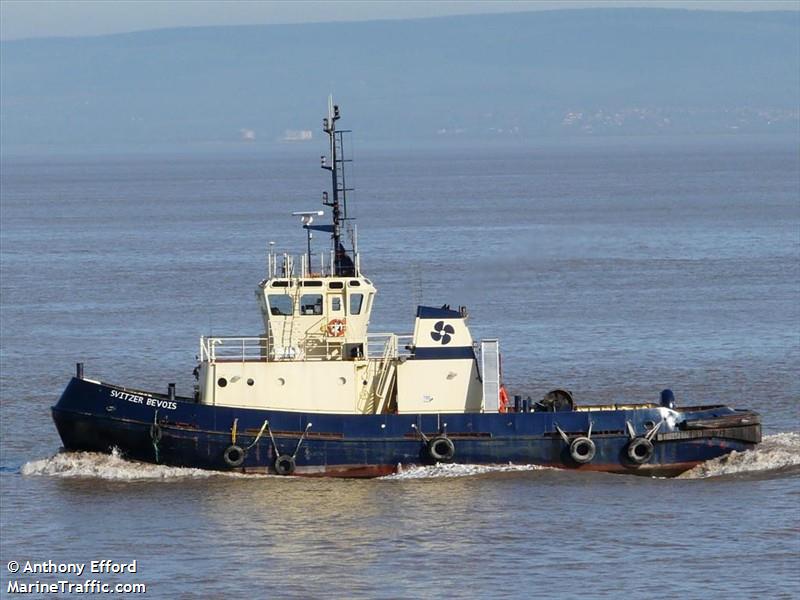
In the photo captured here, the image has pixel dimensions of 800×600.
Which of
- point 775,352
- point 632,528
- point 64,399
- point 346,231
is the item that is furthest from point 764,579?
point 775,352

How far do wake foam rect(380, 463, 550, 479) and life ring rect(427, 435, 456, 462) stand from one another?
170 mm

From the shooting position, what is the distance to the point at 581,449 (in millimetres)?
35531

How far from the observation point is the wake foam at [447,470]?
35312 millimetres

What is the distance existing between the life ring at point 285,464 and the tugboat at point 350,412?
1.1 inches

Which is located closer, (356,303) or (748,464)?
(748,464)

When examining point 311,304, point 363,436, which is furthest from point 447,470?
point 311,304

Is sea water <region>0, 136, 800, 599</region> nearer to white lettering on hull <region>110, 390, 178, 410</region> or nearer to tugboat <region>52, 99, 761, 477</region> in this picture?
tugboat <region>52, 99, 761, 477</region>

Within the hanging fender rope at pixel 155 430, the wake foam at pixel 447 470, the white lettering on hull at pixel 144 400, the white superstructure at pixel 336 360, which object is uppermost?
the white superstructure at pixel 336 360

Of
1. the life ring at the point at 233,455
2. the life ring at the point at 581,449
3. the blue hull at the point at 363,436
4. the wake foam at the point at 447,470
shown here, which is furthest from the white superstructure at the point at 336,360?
the life ring at the point at 581,449

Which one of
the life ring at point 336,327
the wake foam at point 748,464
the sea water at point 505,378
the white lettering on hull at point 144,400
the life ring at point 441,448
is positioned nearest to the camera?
the sea water at point 505,378

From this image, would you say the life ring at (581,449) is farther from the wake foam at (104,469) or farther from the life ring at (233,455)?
the wake foam at (104,469)

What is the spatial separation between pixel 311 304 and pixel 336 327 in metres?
0.67

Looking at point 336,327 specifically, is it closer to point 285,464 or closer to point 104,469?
point 285,464

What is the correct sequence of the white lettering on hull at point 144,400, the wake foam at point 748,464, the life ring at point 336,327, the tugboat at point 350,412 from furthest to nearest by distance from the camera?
1. the life ring at point 336,327
2. the wake foam at point 748,464
3. the white lettering on hull at point 144,400
4. the tugboat at point 350,412
